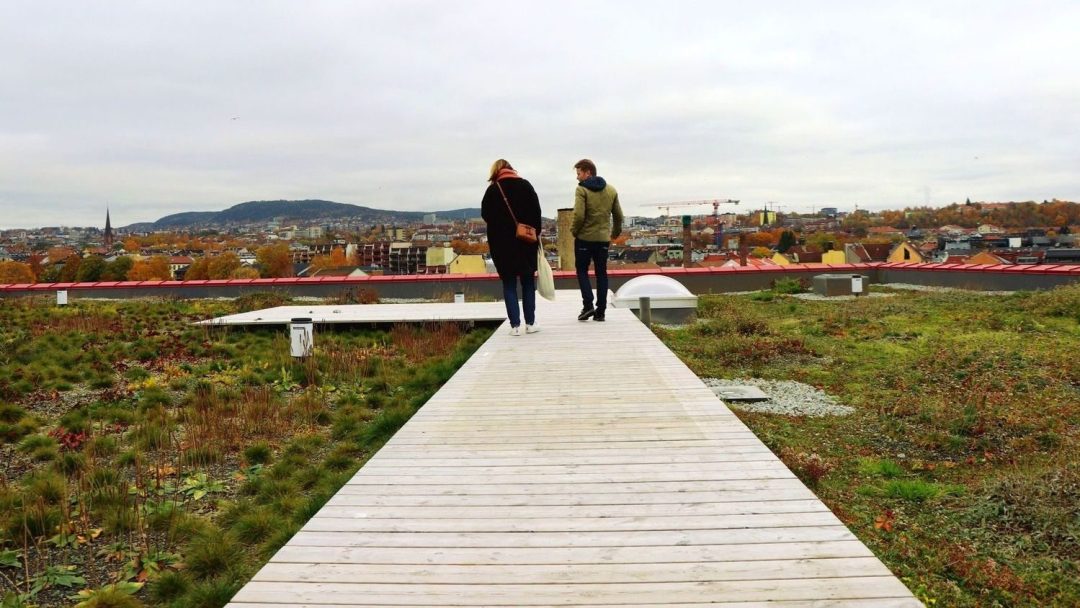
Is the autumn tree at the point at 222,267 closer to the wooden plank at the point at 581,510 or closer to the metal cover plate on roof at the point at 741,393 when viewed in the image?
the metal cover plate on roof at the point at 741,393

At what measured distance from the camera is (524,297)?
348 inches

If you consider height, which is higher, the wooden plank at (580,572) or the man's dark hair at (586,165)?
the man's dark hair at (586,165)

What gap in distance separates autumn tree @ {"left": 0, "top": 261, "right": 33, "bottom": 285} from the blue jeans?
5215 cm

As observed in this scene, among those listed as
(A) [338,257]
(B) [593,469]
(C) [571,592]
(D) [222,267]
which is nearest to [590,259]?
(B) [593,469]

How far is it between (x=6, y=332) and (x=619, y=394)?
424 inches

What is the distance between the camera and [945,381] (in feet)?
24.7

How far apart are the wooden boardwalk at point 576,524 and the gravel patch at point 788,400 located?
182 cm

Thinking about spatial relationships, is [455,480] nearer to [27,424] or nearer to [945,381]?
[27,424]

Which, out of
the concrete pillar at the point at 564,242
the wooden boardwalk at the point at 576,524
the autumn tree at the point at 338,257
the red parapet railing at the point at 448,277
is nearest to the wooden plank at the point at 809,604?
the wooden boardwalk at the point at 576,524

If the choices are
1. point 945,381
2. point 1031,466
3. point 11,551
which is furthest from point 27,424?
point 945,381

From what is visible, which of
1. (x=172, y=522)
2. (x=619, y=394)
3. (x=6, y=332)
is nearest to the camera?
(x=172, y=522)

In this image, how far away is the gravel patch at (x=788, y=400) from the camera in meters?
6.71

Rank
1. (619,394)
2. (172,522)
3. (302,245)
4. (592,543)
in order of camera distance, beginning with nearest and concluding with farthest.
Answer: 1. (592,543)
2. (172,522)
3. (619,394)
4. (302,245)

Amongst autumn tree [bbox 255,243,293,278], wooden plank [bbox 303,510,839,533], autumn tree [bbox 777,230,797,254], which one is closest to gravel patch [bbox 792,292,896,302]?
wooden plank [bbox 303,510,839,533]
